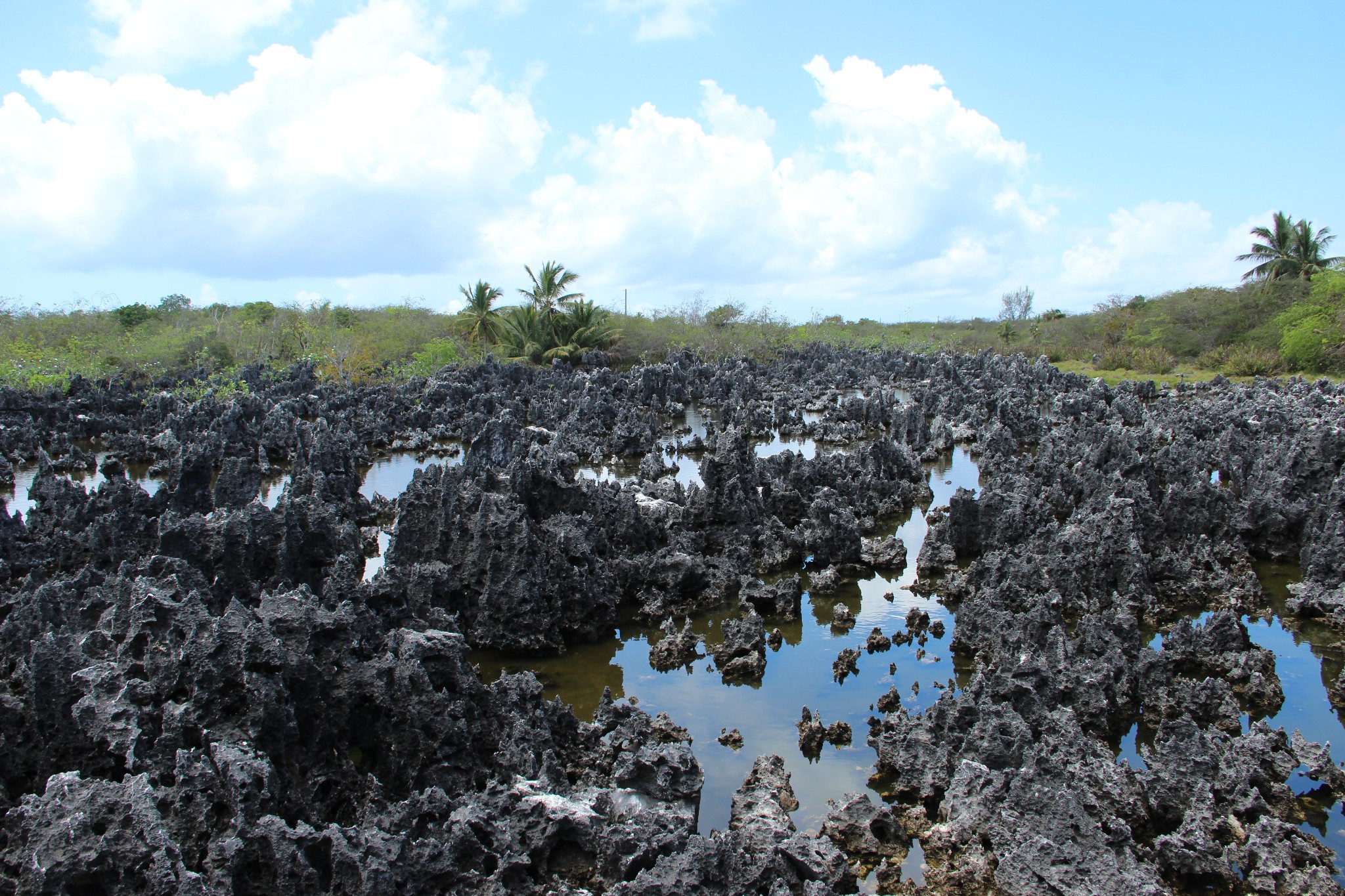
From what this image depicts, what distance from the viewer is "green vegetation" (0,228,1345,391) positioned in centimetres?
3061

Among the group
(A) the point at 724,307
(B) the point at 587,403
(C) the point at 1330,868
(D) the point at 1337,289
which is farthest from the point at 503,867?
(A) the point at 724,307

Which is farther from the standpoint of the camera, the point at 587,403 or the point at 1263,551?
the point at 587,403

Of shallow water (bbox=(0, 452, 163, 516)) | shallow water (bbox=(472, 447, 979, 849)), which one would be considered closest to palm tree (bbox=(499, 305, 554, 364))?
shallow water (bbox=(0, 452, 163, 516))

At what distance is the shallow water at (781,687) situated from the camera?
595 centimetres

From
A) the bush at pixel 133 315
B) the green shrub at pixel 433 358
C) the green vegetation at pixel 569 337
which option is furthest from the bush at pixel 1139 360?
the bush at pixel 133 315

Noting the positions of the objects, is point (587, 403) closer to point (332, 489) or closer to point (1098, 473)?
point (332, 489)

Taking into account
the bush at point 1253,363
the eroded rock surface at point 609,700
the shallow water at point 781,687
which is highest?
the bush at point 1253,363

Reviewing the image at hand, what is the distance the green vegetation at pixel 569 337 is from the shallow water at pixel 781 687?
2207 centimetres

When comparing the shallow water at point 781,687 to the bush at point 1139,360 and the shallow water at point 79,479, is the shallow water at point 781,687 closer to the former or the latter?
the shallow water at point 79,479

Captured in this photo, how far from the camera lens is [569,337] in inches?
1507

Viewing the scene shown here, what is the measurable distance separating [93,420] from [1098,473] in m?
21.9

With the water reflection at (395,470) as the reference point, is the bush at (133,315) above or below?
above

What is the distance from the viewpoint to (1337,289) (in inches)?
1196

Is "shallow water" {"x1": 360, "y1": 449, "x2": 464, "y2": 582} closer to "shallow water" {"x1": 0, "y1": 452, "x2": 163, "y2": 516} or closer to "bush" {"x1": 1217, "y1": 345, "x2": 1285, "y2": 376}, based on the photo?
"shallow water" {"x1": 0, "y1": 452, "x2": 163, "y2": 516}
